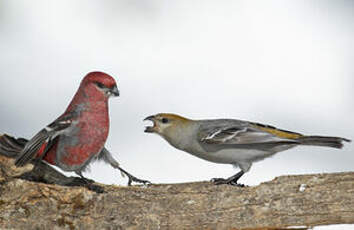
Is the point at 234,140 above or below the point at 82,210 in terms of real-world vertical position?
above

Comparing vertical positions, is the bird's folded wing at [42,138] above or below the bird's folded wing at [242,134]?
below

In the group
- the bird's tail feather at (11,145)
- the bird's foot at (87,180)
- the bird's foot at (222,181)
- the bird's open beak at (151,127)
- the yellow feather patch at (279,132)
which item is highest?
the yellow feather patch at (279,132)

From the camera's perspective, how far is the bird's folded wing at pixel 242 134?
341 centimetres

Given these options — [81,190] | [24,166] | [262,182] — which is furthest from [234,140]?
[24,166]

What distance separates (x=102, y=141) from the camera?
285 cm

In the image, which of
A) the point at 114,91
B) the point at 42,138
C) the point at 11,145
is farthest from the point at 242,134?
the point at 11,145

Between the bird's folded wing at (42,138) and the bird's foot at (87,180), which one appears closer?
the bird's folded wing at (42,138)

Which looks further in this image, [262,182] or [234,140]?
[234,140]

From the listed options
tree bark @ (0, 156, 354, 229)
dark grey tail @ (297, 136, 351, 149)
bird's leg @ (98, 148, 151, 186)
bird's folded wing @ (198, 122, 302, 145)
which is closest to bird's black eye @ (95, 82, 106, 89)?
bird's leg @ (98, 148, 151, 186)

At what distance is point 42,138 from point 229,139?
1.24 m

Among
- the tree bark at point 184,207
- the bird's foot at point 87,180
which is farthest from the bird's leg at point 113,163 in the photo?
the tree bark at point 184,207

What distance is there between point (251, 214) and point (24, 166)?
1240 mm

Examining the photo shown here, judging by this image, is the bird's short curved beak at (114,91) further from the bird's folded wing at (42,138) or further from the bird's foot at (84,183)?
the bird's foot at (84,183)

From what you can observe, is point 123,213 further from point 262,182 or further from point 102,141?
point 262,182
